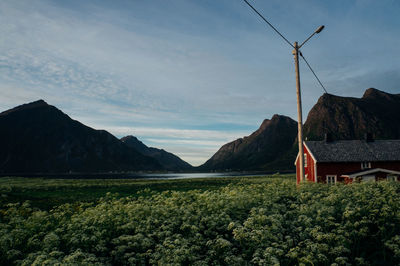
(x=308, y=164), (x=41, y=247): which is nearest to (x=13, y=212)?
(x=41, y=247)

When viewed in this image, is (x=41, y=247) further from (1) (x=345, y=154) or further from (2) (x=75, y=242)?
(1) (x=345, y=154)

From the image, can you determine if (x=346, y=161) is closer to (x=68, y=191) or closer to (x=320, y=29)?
(x=320, y=29)

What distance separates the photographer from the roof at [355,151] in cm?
3550

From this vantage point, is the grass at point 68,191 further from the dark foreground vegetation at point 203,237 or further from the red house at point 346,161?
the red house at point 346,161

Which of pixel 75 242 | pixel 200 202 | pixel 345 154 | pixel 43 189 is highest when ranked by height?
pixel 345 154

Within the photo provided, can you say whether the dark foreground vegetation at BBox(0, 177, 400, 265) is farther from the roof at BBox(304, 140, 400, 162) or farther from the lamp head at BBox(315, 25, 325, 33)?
the roof at BBox(304, 140, 400, 162)

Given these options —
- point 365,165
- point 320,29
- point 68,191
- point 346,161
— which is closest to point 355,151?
point 365,165

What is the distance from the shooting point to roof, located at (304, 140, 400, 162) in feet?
116

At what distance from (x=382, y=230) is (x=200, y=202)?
7195 mm

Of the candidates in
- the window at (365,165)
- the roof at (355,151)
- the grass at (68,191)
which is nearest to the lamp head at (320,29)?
the grass at (68,191)

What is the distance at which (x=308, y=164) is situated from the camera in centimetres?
3897

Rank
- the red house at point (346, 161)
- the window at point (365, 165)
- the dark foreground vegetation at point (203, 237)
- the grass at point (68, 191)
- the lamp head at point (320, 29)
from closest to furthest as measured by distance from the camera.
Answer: the dark foreground vegetation at point (203, 237)
the lamp head at point (320, 29)
the grass at point (68, 191)
the red house at point (346, 161)
the window at point (365, 165)

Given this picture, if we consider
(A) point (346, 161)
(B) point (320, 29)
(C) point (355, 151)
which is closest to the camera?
(B) point (320, 29)

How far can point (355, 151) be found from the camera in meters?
37.1
